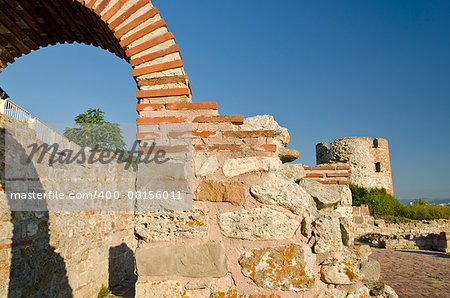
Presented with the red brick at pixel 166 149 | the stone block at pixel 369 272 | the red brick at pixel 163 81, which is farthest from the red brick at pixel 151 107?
the stone block at pixel 369 272

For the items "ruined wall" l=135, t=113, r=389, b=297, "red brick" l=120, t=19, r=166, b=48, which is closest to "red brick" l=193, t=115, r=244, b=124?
"ruined wall" l=135, t=113, r=389, b=297

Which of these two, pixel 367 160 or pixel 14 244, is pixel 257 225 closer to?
pixel 14 244

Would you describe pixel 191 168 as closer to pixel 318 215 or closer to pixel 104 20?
pixel 318 215

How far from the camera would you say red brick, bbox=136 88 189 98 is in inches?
83.3

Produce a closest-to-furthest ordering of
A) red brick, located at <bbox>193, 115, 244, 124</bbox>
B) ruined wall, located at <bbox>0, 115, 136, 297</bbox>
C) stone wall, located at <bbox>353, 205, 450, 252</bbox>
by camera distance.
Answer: red brick, located at <bbox>193, 115, 244, 124</bbox>
ruined wall, located at <bbox>0, 115, 136, 297</bbox>
stone wall, located at <bbox>353, 205, 450, 252</bbox>

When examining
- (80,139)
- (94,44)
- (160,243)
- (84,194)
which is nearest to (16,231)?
(84,194)

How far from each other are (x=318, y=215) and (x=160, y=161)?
48.8 inches

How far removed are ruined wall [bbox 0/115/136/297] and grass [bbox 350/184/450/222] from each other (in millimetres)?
18285

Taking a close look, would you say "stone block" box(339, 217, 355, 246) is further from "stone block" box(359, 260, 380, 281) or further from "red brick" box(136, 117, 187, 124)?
"red brick" box(136, 117, 187, 124)

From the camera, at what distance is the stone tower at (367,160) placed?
2348cm

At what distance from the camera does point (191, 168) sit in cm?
205

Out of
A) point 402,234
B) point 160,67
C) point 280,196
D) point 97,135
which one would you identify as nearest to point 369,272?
point 280,196

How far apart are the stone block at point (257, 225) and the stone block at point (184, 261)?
6.0 inches

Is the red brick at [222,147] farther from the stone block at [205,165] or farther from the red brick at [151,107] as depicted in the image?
the red brick at [151,107]
